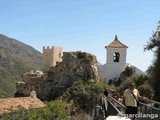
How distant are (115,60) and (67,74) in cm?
1233

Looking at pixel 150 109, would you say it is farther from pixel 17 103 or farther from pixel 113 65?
pixel 113 65

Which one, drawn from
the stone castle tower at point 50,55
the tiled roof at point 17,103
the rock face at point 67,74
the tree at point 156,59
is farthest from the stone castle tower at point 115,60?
the tree at point 156,59

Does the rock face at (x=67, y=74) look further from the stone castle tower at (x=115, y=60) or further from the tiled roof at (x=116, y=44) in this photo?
the stone castle tower at (x=115, y=60)

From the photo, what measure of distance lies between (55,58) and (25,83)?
10458 mm

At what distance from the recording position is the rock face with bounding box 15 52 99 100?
5731 cm

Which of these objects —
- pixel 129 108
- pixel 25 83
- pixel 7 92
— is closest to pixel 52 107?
pixel 129 108

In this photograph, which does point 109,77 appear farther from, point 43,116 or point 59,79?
point 43,116

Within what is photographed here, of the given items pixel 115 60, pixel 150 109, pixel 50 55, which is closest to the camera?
pixel 150 109

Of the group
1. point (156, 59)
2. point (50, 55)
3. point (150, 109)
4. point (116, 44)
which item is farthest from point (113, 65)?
point (150, 109)

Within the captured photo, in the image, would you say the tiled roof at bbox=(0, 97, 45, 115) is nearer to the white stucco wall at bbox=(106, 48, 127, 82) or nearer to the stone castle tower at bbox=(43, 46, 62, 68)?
the white stucco wall at bbox=(106, 48, 127, 82)

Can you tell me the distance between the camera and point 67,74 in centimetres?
5819

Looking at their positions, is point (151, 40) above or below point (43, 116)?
above

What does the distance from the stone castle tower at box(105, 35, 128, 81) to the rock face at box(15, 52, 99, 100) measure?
28.0 ft

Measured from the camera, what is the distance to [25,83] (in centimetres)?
6184
